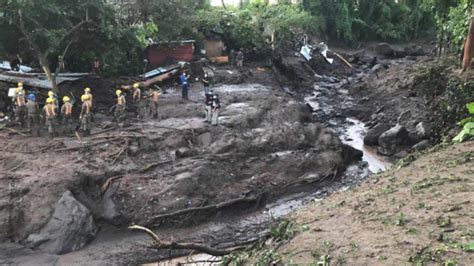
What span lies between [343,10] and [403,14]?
8.91 meters

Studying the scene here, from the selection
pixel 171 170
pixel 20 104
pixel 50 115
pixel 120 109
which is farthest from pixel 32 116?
pixel 171 170

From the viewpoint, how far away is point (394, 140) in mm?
23953

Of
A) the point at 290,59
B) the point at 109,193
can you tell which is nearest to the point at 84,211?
the point at 109,193

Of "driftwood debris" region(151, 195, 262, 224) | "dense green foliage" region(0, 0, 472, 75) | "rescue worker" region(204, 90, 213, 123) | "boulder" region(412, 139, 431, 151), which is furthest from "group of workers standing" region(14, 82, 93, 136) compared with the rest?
"boulder" region(412, 139, 431, 151)

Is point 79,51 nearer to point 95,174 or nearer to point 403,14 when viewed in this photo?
point 95,174

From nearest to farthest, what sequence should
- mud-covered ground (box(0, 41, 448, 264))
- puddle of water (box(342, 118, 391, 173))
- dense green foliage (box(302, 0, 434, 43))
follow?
mud-covered ground (box(0, 41, 448, 264))
puddle of water (box(342, 118, 391, 173))
dense green foliage (box(302, 0, 434, 43))

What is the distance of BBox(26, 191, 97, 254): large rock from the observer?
14.7 metres

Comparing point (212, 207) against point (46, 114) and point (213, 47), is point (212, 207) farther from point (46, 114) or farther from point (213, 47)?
point (213, 47)

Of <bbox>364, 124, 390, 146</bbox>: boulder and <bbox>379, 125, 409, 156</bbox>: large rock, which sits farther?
<bbox>364, 124, 390, 146</bbox>: boulder

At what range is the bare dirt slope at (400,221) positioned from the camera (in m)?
8.48

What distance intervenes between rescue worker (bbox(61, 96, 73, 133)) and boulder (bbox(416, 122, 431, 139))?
53.1ft

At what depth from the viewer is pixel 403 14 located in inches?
2181

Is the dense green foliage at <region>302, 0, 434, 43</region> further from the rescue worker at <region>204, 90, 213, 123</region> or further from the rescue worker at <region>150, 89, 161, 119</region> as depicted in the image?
the rescue worker at <region>150, 89, 161, 119</region>

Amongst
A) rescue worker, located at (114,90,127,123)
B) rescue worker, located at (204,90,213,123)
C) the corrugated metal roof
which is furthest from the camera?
the corrugated metal roof
